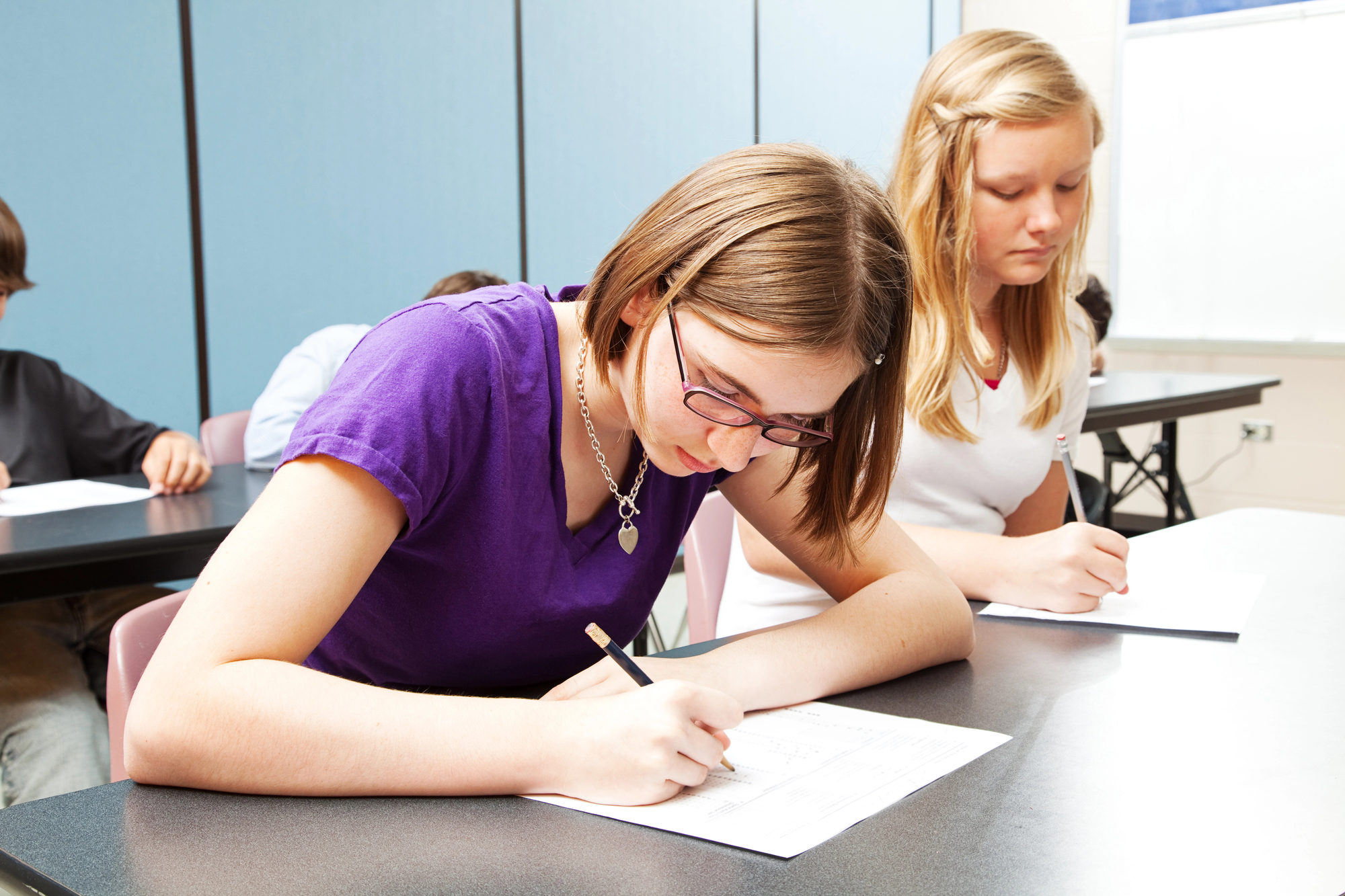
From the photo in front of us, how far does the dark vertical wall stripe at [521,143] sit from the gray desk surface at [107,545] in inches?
87.5

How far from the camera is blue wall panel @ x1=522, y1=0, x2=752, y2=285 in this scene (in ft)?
13.6

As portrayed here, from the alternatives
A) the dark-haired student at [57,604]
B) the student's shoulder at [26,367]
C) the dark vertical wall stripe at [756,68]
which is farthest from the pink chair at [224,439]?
the dark vertical wall stripe at [756,68]

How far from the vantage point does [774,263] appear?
87 cm

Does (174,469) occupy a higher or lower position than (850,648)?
lower

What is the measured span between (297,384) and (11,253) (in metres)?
0.67

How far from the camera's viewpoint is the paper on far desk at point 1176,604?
123cm

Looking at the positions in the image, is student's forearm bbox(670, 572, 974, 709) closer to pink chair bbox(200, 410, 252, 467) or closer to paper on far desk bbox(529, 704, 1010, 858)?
paper on far desk bbox(529, 704, 1010, 858)

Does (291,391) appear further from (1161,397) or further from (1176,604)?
(1161,397)

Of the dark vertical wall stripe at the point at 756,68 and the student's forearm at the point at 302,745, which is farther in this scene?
the dark vertical wall stripe at the point at 756,68

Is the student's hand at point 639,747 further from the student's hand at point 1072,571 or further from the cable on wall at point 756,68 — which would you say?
the cable on wall at point 756,68

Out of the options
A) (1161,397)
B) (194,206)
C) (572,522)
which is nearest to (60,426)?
(194,206)

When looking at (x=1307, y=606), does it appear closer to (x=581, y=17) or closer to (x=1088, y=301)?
(x=1088, y=301)

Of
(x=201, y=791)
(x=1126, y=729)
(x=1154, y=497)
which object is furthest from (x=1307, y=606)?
(x=1154, y=497)

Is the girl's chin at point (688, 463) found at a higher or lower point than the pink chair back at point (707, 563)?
higher
